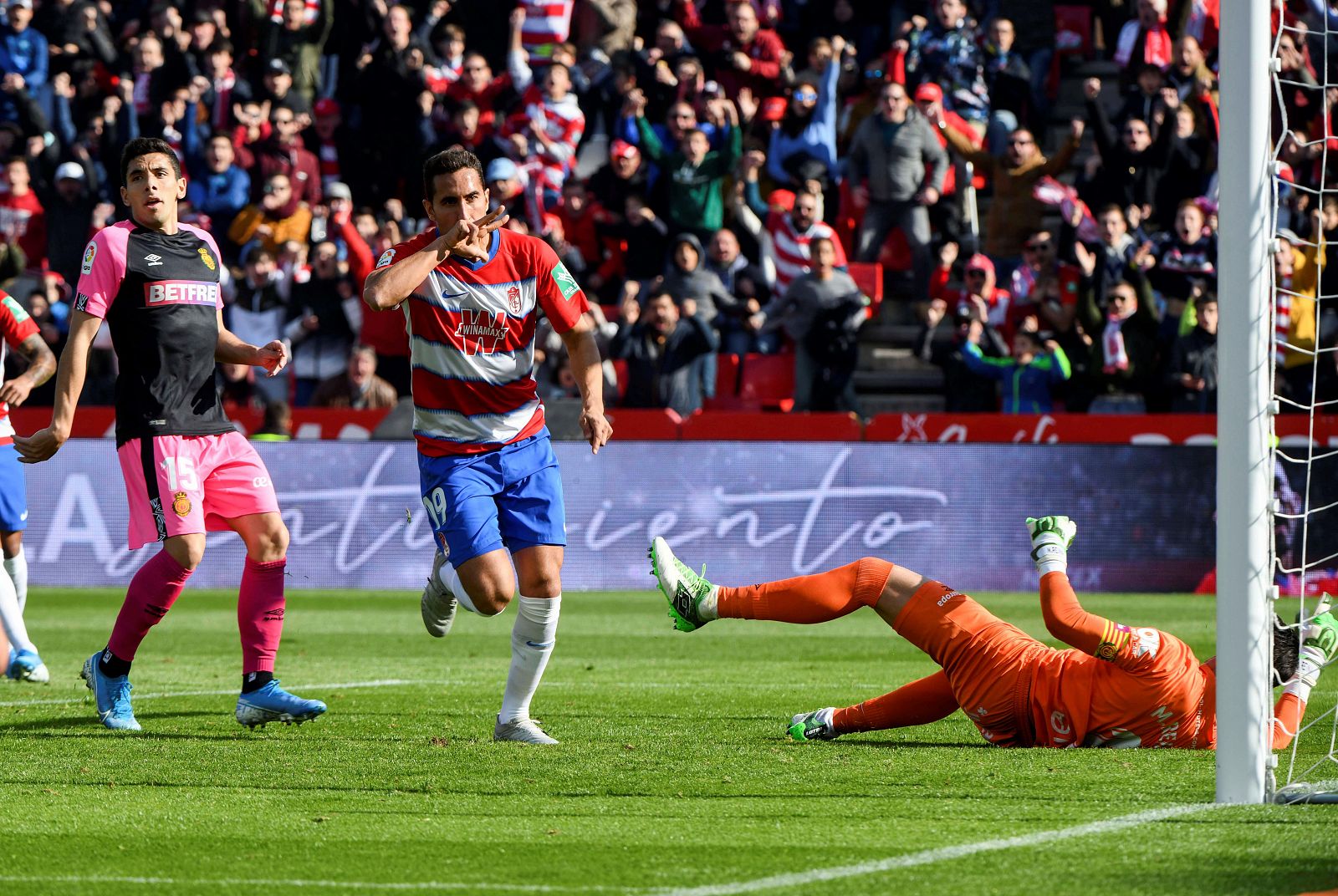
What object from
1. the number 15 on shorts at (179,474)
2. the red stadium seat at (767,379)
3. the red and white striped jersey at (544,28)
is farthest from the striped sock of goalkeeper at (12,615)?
the red and white striped jersey at (544,28)

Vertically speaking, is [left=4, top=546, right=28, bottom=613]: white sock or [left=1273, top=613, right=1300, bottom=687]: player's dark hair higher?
[left=1273, top=613, right=1300, bottom=687]: player's dark hair

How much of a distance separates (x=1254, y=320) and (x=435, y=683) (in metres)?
5.23

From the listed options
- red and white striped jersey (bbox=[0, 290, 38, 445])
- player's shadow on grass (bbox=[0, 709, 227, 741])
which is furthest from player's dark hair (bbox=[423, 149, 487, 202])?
red and white striped jersey (bbox=[0, 290, 38, 445])

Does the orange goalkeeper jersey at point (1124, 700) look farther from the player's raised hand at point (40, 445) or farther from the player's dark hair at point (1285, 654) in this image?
the player's raised hand at point (40, 445)

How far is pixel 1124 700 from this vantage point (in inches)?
246

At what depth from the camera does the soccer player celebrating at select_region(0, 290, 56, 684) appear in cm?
814

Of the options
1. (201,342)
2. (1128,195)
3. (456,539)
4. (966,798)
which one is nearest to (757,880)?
(966,798)

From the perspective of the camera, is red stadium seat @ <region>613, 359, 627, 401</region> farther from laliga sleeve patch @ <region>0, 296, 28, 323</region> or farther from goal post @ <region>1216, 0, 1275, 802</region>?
goal post @ <region>1216, 0, 1275, 802</region>

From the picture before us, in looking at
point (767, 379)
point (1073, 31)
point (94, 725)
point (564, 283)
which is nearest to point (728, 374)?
point (767, 379)

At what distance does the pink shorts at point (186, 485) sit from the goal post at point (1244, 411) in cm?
359

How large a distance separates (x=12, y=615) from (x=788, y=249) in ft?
34.4

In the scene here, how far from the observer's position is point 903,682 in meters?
9.29

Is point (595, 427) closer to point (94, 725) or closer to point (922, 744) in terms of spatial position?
point (922, 744)

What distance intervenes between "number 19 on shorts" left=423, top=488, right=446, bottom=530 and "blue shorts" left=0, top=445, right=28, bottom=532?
359 centimetres
